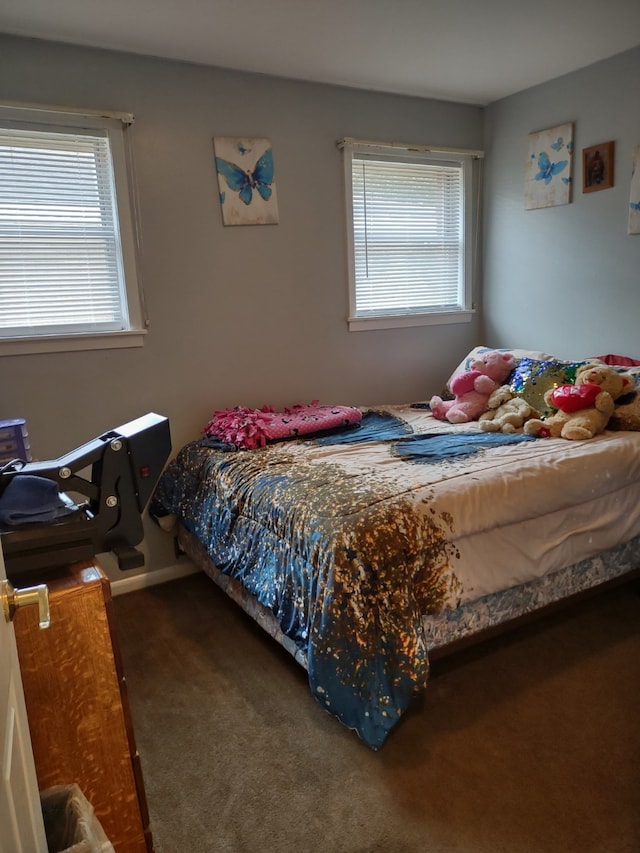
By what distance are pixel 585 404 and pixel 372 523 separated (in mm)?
1392

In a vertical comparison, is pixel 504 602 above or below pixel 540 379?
below

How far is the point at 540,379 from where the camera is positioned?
2.98m

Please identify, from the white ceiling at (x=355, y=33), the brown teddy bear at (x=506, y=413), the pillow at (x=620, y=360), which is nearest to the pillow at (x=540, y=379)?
the brown teddy bear at (x=506, y=413)

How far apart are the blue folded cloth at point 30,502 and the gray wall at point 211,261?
1.56 m

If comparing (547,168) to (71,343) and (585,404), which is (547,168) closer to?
(585,404)

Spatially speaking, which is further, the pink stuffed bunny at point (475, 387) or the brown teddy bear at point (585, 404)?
the pink stuffed bunny at point (475, 387)

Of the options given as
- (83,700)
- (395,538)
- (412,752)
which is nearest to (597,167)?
(395,538)

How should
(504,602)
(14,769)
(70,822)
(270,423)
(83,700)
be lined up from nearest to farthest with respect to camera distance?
1. (14,769)
2. (70,822)
3. (83,700)
4. (504,602)
5. (270,423)

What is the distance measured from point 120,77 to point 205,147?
18.1 inches

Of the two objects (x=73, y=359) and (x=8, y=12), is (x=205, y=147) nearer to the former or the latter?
(x=8, y=12)

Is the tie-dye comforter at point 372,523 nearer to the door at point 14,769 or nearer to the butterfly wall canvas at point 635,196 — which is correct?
the door at point 14,769

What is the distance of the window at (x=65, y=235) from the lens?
255 centimetres

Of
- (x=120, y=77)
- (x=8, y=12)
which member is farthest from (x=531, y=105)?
(x=8, y=12)

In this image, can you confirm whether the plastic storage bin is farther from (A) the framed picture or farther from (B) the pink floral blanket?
(A) the framed picture
